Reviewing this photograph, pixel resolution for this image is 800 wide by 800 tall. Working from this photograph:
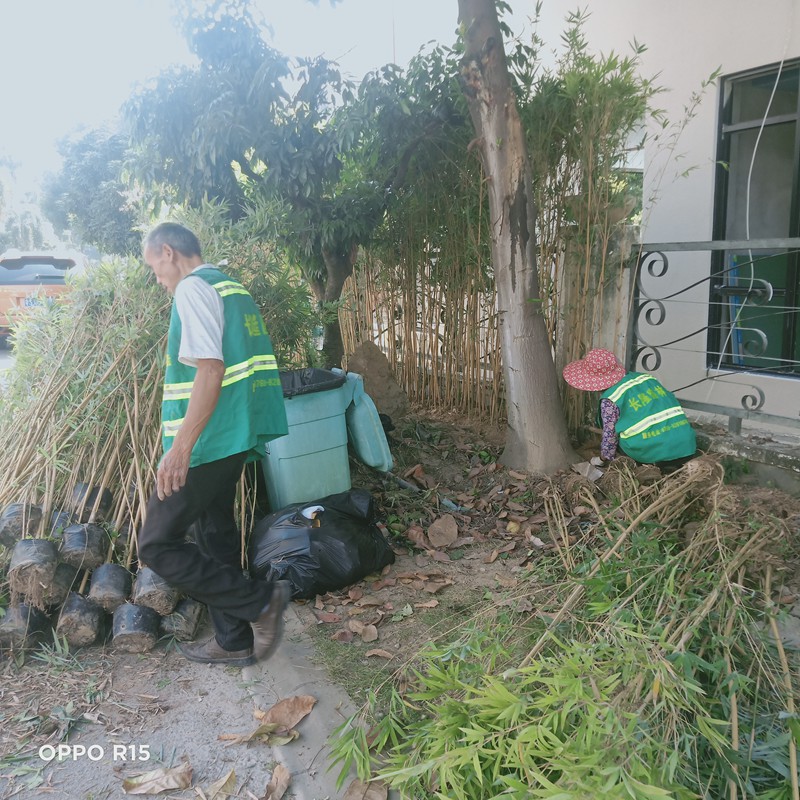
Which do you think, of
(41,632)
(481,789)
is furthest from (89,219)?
(481,789)

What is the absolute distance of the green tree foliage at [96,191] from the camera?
9.78 metres

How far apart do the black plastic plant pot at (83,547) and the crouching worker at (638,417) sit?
2824mm

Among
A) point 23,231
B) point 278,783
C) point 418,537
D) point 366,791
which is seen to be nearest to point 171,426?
point 278,783

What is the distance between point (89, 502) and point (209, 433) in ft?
3.97

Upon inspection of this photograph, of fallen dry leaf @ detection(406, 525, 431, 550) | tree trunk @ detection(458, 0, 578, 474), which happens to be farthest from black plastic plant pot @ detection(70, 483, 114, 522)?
tree trunk @ detection(458, 0, 578, 474)

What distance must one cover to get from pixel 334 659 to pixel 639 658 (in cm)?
137

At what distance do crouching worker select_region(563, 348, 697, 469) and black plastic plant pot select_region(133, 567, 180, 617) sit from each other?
2645 millimetres

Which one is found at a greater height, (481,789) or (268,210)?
(268,210)

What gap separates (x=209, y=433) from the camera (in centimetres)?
268

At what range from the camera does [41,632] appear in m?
2.98

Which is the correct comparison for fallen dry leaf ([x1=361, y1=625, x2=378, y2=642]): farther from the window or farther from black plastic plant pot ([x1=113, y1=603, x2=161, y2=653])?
the window

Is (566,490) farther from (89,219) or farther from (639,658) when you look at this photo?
(89,219)

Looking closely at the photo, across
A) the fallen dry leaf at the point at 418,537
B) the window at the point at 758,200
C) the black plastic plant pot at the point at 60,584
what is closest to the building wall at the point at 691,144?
the window at the point at 758,200

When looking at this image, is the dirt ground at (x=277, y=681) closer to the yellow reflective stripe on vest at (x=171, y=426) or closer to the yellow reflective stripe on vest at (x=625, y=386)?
the yellow reflective stripe on vest at (x=625, y=386)
